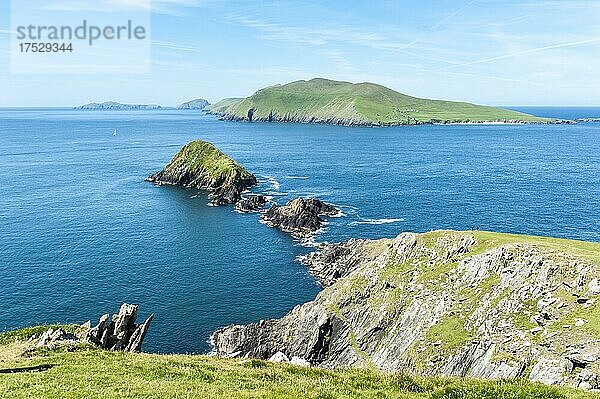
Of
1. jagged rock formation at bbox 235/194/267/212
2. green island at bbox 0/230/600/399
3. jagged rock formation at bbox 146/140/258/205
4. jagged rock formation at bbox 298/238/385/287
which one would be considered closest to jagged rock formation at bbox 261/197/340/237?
jagged rock formation at bbox 235/194/267/212

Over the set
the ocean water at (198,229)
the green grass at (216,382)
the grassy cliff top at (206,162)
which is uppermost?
the grassy cliff top at (206,162)

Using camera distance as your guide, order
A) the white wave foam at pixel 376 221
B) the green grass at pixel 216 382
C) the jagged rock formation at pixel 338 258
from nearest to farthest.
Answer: the green grass at pixel 216 382, the jagged rock formation at pixel 338 258, the white wave foam at pixel 376 221

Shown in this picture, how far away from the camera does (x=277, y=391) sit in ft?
82.5

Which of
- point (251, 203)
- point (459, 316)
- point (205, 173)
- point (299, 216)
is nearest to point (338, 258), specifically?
point (299, 216)

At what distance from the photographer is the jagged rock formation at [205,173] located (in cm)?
15725

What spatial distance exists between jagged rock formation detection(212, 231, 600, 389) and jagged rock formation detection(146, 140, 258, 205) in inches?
3514

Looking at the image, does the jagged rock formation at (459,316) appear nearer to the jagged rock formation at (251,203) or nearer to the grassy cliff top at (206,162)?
the jagged rock formation at (251,203)

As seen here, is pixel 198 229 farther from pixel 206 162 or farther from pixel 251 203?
pixel 206 162

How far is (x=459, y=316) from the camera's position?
4947 cm

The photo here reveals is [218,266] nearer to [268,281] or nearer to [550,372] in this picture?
[268,281]

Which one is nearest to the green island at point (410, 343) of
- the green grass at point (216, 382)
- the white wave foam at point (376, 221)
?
the green grass at point (216, 382)

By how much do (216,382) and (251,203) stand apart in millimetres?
107639

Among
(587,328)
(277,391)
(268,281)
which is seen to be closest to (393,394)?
(277,391)

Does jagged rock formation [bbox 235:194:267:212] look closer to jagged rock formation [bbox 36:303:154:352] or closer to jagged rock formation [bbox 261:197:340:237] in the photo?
jagged rock formation [bbox 261:197:340:237]
